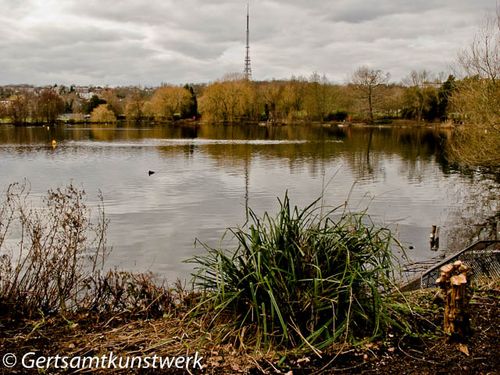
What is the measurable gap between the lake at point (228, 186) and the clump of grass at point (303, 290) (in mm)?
2104

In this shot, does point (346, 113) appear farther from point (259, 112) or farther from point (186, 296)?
point (186, 296)

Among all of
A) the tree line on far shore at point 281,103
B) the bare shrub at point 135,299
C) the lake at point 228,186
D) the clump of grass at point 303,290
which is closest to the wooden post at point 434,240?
the lake at point 228,186

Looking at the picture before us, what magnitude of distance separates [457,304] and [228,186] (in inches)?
1048

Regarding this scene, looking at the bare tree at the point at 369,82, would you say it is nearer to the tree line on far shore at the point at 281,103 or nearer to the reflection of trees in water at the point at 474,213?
the tree line on far shore at the point at 281,103

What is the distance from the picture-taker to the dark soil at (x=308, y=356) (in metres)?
3.89

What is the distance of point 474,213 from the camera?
2441 centimetres

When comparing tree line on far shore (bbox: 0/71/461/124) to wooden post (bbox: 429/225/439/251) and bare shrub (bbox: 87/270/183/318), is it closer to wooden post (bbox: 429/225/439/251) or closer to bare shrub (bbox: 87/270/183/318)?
wooden post (bbox: 429/225/439/251)

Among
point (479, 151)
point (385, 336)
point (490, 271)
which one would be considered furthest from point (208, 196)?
point (385, 336)

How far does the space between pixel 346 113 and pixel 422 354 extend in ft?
372

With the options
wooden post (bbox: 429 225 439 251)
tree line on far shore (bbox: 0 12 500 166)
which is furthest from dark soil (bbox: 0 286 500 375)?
tree line on far shore (bbox: 0 12 500 166)

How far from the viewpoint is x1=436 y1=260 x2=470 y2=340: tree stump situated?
427 centimetres

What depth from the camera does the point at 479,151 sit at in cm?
2352

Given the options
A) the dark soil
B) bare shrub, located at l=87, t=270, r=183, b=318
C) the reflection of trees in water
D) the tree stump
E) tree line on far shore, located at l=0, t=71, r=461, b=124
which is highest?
tree line on far shore, located at l=0, t=71, r=461, b=124

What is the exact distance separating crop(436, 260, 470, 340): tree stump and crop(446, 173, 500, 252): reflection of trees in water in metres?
14.6
